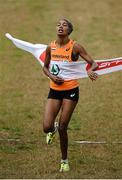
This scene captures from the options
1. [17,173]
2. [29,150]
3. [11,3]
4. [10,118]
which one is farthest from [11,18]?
[17,173]

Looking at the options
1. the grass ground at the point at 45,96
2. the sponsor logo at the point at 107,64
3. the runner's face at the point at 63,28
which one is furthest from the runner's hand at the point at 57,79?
the grass ground at the point at 45,96

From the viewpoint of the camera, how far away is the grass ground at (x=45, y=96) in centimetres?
1080

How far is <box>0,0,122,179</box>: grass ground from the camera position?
1080cm

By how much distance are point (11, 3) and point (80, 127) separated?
17.9 meters

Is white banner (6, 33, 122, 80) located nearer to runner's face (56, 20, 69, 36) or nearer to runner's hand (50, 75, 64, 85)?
runner's hand (50, 75, 64, 85)

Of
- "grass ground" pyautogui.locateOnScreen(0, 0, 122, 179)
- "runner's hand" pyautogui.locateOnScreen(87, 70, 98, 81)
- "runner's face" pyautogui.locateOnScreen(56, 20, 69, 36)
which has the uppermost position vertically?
"runner's face" pyautogui.locateOnScreen(56, 20, 69, 36)

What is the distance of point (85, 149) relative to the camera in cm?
1192

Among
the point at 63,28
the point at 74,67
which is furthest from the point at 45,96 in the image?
the point at 63,28

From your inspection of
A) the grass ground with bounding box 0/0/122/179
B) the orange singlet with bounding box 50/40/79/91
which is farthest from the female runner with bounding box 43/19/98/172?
the grass ground with bounding box 0/0/122/179

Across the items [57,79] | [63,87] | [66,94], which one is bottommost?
[66,94]

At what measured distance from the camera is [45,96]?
17.2 meters

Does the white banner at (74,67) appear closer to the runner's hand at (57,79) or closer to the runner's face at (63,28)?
the runner's hand at (57,79)

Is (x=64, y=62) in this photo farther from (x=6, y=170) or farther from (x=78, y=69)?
(x=6, y=170)

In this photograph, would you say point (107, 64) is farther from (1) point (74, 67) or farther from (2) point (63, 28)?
(2) point (63, 28)
